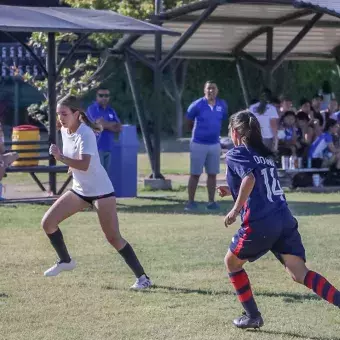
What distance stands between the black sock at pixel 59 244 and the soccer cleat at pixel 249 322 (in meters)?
2.37

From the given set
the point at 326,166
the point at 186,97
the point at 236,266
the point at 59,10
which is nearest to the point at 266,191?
the point at 236,266

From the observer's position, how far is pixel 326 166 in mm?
18328

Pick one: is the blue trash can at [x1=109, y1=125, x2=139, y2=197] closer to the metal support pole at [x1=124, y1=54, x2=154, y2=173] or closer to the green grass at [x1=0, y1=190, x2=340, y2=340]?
the metal support pole at [x1=124, y1=54, x2=154, y2=173]

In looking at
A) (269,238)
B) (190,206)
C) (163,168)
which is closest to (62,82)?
(163,168)

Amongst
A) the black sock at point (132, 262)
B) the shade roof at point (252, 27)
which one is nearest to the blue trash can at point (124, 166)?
the shade roof at point (252, 27)

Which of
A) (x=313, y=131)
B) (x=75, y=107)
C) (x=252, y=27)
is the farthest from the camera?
(x=252, y=27)

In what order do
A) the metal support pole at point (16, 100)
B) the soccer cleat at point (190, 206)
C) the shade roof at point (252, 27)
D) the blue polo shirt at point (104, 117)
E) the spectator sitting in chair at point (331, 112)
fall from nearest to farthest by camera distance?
the soccer cleat at point (190, 206) < the blue polo shirt at point (104, 117) < the shade roof at point (252, 27) < the spectator sitting in chair at point (331, 112) < the metal support pole at point (16, 100)

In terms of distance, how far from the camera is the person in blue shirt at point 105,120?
15.8 meters

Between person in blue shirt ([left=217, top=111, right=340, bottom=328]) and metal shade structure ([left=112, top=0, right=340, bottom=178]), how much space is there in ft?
30.2

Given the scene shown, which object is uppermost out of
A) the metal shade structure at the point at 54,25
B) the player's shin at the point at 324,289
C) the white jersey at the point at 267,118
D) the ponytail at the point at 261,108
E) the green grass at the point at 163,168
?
the metal shade structure at the point at 54,25

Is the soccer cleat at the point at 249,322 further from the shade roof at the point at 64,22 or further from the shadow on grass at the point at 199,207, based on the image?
the shade roof at the point at 64,22

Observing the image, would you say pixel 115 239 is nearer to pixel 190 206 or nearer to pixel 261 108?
pixel 190 206

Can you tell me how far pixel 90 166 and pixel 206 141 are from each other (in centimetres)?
651

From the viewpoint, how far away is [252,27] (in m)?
19.9
